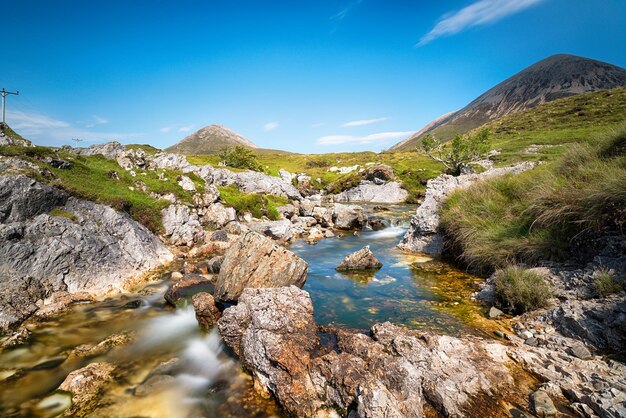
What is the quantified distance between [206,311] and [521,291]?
36.0 ft

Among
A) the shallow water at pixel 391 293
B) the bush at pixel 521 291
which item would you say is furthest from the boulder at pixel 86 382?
the bush at pixel 521 291

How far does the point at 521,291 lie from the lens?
9703mm

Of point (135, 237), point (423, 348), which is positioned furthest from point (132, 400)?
point (135, 237)

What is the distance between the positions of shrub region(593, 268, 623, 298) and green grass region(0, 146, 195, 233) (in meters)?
22.1

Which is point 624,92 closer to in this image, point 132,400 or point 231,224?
point 231,224

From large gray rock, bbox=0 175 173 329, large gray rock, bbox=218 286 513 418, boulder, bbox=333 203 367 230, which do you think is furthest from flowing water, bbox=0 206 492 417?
boulder, bbox=333 203 367 230

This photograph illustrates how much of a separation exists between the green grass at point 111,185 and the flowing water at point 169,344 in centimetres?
666

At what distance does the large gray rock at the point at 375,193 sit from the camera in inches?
2228

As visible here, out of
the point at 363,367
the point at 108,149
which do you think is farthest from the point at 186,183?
the point at 363,367

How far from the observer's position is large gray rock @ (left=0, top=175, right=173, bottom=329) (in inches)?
Answer: 444

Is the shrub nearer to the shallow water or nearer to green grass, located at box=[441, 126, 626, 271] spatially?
green grass, located at box=[441, 126, 626, 271]

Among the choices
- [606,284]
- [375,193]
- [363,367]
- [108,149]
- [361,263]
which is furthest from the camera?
[375,193]

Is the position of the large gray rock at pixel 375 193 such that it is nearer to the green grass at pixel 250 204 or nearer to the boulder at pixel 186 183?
the green grass at pixel 250 204

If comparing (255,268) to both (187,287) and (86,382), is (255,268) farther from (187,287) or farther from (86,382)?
(86,382)
